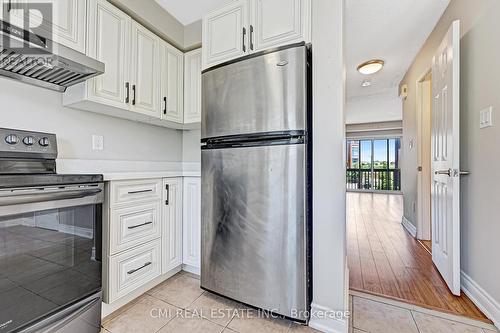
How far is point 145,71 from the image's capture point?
1.88 meters

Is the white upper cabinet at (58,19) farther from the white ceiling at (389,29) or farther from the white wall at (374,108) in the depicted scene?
the white wall at (374,108)

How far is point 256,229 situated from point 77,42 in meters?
1.62

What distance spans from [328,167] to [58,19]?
1.81 meters

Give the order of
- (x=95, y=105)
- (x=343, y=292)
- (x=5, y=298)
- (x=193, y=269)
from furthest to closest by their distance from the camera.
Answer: (x=193, y=269) → (x=95, y=105) → (x=343, y=292) → (x=5, y=298)

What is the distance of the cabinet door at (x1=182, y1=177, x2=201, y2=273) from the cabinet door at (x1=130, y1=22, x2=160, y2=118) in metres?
0.70

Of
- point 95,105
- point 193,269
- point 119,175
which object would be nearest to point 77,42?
point 95,105

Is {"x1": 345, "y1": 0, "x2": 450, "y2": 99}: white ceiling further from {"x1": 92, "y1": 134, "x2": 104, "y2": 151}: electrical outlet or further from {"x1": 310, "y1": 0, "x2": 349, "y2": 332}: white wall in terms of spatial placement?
{"x1": 92, "y1": 134, "x2": 104, "y2": 151}: electrical outlet

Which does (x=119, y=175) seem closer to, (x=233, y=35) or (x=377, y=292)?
(x=233, y=35)

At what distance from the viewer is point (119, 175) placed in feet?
4.95

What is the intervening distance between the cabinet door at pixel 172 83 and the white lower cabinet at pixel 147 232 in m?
0.62

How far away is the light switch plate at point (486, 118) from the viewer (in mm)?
1500

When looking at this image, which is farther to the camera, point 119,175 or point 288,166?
point 119,175

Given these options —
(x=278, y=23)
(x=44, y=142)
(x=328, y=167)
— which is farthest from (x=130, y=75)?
(x=328, y=167)

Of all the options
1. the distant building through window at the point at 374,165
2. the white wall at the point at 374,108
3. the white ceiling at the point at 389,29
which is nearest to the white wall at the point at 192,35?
the white ceiling at the point at 389,29
